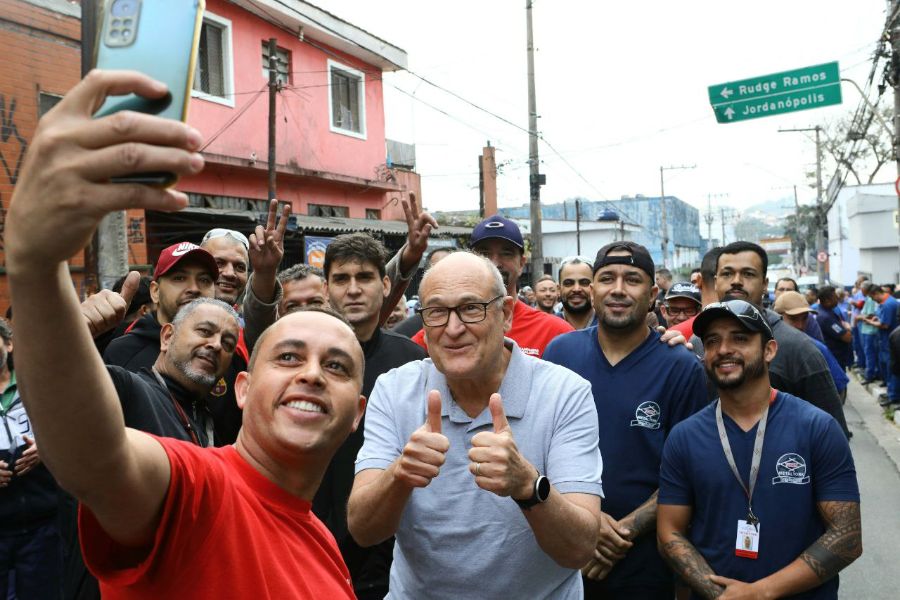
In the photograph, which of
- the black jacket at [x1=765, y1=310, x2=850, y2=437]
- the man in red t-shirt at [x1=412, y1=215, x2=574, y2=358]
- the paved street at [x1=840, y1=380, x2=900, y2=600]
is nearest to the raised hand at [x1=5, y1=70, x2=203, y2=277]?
the man in red t-shirt at [x1=412, y1=215, x2=574, y2=358]

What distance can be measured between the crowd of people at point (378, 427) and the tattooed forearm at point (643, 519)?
0.04ft

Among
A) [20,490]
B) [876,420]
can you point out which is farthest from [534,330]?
[876,420]

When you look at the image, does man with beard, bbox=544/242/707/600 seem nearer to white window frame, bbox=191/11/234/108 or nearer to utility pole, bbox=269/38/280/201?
utility pole, bbox=269/38/280/201

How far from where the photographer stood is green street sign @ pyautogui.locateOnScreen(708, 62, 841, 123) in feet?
45.6

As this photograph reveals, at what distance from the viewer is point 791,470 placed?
3.38 metres

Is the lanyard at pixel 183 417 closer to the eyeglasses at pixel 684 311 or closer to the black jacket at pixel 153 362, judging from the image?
the black jacket at pixel 153 362

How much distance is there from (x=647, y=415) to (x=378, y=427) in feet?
5.03

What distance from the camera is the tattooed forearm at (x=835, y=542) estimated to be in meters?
3.28

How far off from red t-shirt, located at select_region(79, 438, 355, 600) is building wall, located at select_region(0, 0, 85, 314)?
9.22 metres

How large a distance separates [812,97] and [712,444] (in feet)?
41.2

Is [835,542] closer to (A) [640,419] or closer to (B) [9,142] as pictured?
(A) [640,419]

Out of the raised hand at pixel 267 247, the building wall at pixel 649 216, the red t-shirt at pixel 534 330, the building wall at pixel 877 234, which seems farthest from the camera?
the building wall at pixel 649 216

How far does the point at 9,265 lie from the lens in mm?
1081

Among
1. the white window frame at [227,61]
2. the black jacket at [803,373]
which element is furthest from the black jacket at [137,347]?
the white window frame at [227,61]
